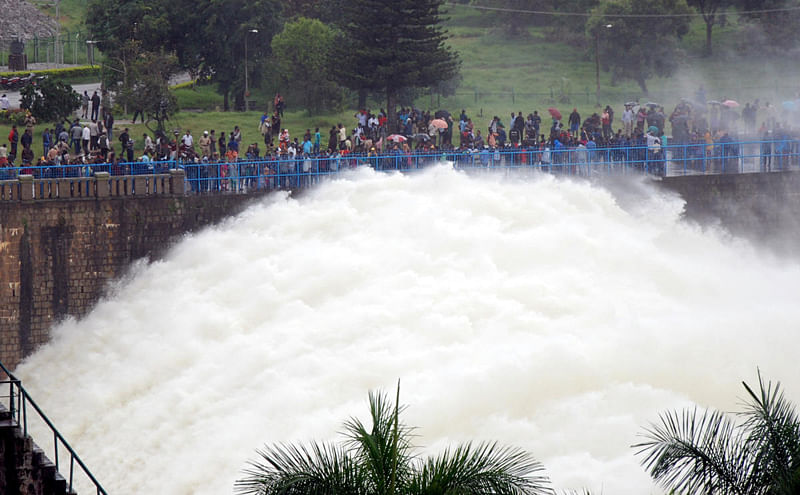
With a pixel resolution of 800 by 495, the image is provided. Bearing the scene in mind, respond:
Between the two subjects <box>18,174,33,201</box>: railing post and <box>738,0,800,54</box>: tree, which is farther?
<box>738,0,800,54</box>: tree

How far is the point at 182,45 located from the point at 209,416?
85.3 feet

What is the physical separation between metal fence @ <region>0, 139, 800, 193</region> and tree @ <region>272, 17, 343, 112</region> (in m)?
14.0

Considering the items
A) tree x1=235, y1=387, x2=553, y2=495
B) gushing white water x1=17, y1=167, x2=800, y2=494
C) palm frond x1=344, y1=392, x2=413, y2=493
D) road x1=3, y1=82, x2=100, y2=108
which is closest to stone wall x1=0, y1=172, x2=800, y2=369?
gushing white water x1=17, y1=167, x2=800, y2=494

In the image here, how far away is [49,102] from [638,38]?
2952 cm

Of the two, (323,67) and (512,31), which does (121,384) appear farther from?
(512,31)

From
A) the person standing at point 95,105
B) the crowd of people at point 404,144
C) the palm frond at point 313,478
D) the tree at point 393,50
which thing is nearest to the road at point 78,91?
the person standing at point 95,105

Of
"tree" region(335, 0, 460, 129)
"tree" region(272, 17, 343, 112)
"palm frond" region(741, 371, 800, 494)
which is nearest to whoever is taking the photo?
"palm frond" region(741, 371, 800, 494)

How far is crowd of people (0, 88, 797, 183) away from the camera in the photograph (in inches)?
1280

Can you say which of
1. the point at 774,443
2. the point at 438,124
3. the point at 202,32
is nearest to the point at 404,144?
the point at 438,124

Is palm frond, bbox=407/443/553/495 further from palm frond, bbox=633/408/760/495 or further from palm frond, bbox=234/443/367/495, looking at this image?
palm frond, bbox=633/408/760/495

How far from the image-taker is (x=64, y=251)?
29969 millimetres

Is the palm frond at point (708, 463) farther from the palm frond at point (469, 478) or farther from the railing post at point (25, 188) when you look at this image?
the railing post at point (25, 188)

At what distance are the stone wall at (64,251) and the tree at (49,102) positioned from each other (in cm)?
1201

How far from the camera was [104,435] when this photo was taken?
2788 cm
